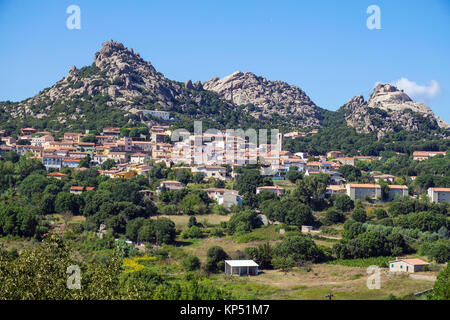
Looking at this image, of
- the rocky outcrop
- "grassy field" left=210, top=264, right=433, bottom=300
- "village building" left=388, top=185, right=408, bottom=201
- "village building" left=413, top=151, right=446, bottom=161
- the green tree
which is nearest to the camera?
"grassy field" left=210, top=264, right=433, bottom=300

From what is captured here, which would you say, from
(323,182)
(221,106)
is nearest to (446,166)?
(323,182)

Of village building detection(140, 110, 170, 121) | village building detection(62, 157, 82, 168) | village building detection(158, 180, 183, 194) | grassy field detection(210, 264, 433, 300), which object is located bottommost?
grassy field detection(210, 264, 433, 300)

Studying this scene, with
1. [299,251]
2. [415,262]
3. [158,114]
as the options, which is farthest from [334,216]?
[158,114]

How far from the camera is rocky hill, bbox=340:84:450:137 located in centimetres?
8805

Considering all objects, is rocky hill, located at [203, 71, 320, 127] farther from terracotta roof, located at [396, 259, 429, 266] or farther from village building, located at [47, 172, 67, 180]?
terracotta roof, located at [396, 259, 429, 266]

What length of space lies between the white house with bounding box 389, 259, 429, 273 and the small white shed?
727 centimetres

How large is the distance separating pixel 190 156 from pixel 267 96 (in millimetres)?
64801

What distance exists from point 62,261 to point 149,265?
39.2 feet

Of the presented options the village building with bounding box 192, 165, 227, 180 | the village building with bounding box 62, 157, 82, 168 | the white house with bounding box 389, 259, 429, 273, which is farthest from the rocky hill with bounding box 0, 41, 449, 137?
the white house with bounding box 389, 259, 429, 273

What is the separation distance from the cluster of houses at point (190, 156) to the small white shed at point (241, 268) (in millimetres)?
14898

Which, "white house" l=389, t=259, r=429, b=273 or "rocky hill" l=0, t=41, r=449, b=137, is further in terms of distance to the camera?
"rocky hill" l=0, t=41, r=449, b=137

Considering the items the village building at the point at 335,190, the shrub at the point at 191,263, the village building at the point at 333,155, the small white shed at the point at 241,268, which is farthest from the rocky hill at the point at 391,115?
the shrub at the point at 191,263

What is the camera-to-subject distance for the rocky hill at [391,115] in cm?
8805

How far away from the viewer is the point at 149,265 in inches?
1129
